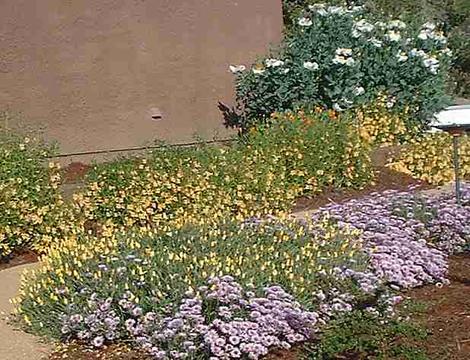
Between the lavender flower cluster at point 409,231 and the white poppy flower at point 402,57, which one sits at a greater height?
the white poppy flower at point 402,57

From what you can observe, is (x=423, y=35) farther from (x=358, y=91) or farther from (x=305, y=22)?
(x=305, y=22)

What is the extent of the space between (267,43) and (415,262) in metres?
6.85

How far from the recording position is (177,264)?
608cm

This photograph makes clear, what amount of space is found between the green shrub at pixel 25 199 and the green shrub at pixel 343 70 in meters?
4.08

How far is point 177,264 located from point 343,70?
6.56m

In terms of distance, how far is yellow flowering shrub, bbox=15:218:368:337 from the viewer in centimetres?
588

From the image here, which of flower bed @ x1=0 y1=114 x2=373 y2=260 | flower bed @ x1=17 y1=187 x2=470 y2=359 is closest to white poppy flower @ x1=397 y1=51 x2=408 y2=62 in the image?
flower bed @ x1=0 y1=114 x2=373 y2=260

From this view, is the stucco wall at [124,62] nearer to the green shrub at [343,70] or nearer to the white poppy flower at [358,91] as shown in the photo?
the green shrub at [343,70]

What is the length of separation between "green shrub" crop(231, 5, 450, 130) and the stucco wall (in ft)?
1.57

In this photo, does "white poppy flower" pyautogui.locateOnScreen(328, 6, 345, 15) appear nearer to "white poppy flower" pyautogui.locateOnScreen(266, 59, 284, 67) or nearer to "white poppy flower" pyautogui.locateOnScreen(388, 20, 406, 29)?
"white poppy flower" pyautogui.locateOnScreen(388, 20, 406, 29)

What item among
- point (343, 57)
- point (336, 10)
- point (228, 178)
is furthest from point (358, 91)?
point (228, 178)

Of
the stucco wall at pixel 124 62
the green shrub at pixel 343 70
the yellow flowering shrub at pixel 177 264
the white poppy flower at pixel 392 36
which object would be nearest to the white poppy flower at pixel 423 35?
the green shrub at pixel 343 70

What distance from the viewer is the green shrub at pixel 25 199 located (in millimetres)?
8062

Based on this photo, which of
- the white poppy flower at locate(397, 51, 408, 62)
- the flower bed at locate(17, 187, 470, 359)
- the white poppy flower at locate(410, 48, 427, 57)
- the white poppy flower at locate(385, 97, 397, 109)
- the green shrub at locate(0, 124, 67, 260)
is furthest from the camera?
the white poppy flower at locate(410, 48, 427, 57)
